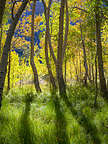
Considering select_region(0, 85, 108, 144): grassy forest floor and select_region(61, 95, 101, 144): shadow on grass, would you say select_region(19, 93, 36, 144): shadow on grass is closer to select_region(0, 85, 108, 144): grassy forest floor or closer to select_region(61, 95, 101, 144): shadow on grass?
select_region(0, 85, 108, 144): grassy forest floor

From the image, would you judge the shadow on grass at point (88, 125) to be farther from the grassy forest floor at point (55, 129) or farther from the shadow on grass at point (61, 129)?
the shadow on grass at point (61, 129)

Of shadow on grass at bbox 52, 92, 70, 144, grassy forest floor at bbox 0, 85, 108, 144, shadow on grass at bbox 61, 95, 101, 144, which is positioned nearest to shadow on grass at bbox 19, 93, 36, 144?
grassy forest floor at bbox 0, 85, 108, 144

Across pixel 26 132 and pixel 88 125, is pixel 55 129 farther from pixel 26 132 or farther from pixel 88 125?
pixel 88 125

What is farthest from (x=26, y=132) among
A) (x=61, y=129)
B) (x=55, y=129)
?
(x=61, y=129)

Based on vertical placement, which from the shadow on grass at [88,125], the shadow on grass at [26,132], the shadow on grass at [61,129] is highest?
the shadow on grass at [26,132]

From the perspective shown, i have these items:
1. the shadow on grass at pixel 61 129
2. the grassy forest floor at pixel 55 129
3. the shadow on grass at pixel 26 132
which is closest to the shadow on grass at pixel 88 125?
the grassy forest floor at pixel 55 129

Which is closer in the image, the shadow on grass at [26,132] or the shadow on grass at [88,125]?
the shadow on grass at [26,132]

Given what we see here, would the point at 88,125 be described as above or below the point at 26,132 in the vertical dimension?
below

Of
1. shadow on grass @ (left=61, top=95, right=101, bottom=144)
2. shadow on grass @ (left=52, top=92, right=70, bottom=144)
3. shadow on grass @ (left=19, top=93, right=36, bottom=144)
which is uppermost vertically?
shadow on grass @ (left=19, top=93, right=36, bottom=144)

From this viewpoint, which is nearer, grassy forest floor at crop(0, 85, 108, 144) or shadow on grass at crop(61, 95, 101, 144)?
grassy forest floor at crop(0, 85, 108, 144)

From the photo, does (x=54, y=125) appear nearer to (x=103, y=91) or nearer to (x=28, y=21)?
(x=103, y=91)

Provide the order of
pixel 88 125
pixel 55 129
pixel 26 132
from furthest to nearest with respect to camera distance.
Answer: pixel 88 125 < pixel 55 129 < pixel 26 132

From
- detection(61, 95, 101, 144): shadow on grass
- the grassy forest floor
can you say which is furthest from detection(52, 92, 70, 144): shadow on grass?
detection(61, 95, 101, 144): shadow on grass

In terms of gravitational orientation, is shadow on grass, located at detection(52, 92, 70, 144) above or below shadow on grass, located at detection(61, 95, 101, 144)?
above
